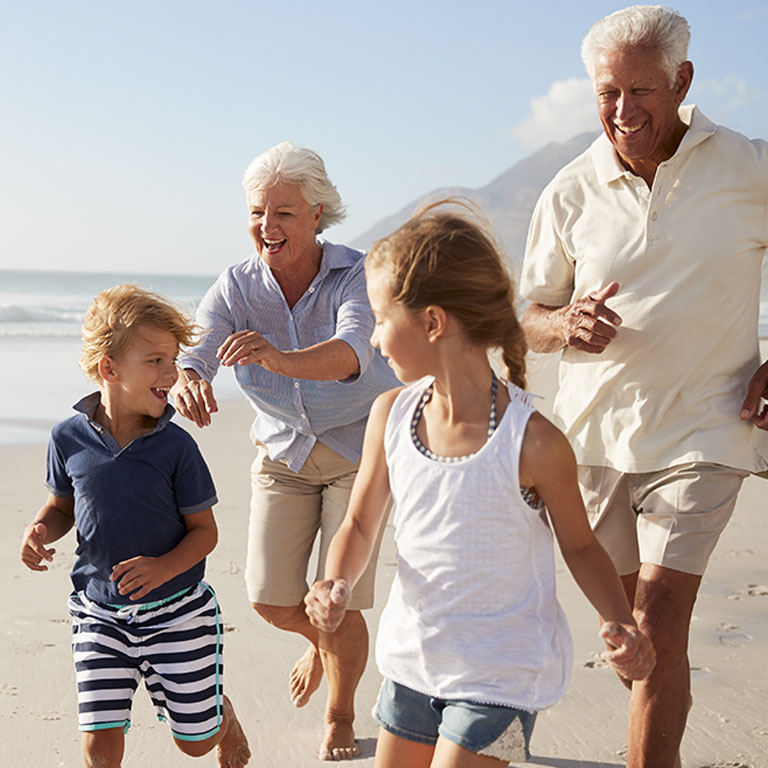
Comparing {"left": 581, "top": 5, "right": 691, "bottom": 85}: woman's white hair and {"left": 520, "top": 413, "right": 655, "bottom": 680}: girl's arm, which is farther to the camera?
{"left": 581, "top": 5, "right": 691, "bottom": 85}: woman's white hair

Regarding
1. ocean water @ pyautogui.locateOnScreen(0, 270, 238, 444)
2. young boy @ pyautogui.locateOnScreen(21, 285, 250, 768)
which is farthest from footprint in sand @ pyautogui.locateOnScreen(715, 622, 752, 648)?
ocean water @ pyautogui.locateOnScreen(0, 270, 238, 444)

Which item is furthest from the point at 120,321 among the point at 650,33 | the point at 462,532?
the point at 650,33

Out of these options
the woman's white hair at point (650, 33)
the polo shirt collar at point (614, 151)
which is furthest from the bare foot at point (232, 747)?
the woman's white hair at point (650, 33)

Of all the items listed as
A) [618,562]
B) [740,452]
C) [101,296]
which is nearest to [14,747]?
[101,296]

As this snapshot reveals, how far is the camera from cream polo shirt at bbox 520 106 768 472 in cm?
318

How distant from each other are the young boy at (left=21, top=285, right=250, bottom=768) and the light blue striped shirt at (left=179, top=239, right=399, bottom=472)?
2.45ft

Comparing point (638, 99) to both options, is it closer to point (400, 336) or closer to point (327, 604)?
point (400, 336)

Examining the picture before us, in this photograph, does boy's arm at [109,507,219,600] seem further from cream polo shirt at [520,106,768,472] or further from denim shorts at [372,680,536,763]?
cream polo shirt at [520,106,768,472]

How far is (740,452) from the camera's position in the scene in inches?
125

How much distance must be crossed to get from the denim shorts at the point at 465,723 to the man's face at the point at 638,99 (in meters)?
1.77

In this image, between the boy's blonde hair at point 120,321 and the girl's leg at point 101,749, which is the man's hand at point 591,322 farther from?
the girl's leg at point 101,749

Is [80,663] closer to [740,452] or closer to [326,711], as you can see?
[326,711]

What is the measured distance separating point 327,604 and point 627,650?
63 centimetres

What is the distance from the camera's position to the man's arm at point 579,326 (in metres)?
3.10
